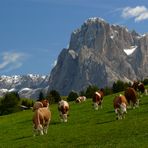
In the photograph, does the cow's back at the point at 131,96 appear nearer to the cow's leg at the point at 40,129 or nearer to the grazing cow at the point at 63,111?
the grazing cow at the point at 63,111

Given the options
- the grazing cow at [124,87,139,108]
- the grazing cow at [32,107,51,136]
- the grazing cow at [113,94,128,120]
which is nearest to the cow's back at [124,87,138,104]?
the grazing cow at [124,87,139,108]

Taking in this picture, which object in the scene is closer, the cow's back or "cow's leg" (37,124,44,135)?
"cow's leg" (37,124,44,135)

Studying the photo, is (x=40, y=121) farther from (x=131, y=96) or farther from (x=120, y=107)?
(x=131, y=96)

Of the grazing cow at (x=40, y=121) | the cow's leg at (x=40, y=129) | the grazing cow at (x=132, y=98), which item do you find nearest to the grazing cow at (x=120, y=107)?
the grazing cow at (x=132, y=98)

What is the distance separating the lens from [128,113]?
3978cm

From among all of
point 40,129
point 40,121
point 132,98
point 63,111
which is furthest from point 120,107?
point 40,129

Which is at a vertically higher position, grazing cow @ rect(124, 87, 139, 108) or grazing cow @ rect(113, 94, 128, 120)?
grazing cow @ rect(124, 87, 139, 108)

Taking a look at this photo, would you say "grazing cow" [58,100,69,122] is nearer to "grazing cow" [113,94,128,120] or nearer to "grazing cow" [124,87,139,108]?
"grazing cow" [113,94,128,120]

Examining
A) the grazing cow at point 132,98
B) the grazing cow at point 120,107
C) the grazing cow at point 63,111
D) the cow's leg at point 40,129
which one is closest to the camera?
the cow's leg at point 40,129

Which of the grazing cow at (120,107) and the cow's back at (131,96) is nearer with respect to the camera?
the grazing cow at (120,107)

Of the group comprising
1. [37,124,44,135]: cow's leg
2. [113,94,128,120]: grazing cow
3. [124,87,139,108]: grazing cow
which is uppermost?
[124,87,139,108]: grazing cow

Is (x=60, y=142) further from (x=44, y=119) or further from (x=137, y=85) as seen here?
(x=137, y=85)

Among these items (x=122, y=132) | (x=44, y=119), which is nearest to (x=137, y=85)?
(x=44, y=119)

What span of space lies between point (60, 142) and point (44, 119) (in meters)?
6.75
